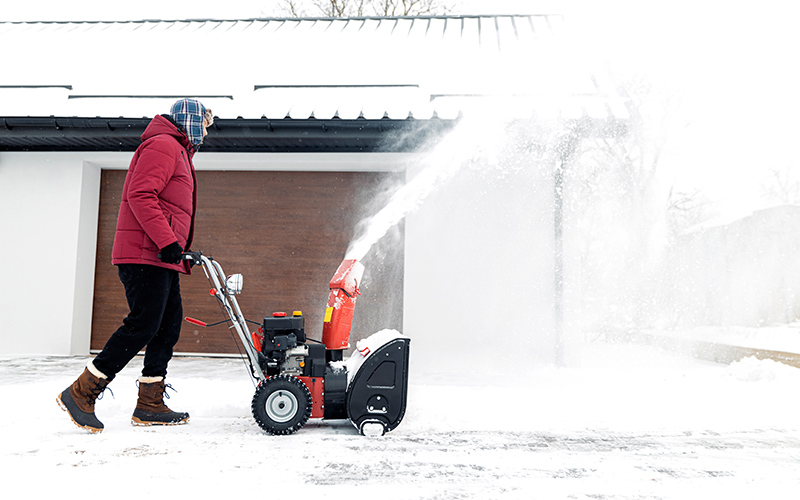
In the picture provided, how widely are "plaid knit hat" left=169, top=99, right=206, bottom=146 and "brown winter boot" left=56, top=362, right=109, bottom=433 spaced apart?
A: 1396 millimetres

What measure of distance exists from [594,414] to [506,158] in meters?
3.60

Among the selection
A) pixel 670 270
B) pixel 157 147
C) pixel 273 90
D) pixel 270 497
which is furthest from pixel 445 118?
pixel 670 270

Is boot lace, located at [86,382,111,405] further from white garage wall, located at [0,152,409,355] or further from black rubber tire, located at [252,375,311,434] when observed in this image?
white garage wall, located at [0,152,409,355]

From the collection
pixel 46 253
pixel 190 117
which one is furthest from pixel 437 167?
pixel 46 253

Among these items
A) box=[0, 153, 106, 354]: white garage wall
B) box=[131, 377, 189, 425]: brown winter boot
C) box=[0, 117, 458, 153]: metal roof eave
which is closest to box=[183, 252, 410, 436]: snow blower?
box=[131, 377, 189, 425]: brown winter boot

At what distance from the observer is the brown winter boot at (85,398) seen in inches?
106

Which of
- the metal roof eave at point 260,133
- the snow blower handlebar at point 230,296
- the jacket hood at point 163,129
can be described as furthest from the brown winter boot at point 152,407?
the metal roof eave at point 260,133

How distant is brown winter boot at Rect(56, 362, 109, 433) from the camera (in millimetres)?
2697

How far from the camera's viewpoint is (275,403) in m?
2.72

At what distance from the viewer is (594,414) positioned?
331cm

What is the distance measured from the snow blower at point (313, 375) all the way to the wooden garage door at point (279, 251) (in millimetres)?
3614

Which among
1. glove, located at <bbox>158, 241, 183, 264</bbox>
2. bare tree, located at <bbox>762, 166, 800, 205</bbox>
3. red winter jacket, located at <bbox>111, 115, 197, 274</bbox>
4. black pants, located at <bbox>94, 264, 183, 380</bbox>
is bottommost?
black pants, located at <bbox>94, 264, 183, 380</bbox>

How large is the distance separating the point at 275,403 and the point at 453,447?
0.95 metres

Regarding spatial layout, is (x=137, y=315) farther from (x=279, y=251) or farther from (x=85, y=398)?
(x=279, y=251)
